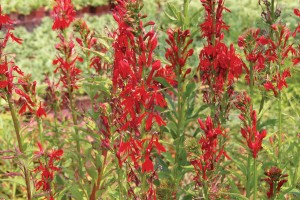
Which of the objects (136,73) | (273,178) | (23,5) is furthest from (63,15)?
(23,5)

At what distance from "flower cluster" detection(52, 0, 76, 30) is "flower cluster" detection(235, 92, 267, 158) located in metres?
1.05

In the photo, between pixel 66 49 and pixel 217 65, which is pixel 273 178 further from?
pixel 66 49

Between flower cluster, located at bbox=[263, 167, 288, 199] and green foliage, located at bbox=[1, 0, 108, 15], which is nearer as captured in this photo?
flower cluster, located at bbox=[263, 167, 288, 199]

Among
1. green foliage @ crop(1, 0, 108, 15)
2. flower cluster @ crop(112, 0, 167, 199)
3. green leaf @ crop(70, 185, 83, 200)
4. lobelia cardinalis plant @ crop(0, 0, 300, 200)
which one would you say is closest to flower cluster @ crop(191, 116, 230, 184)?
lobelia cardinalis plant @ crop(0, 0, 300, 200)

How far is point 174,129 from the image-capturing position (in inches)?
95.6

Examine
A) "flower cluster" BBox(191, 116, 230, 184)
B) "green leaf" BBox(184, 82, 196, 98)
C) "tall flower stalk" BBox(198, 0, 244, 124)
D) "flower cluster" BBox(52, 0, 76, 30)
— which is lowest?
"flower cluster" BBox(191, 116, 230, 184)

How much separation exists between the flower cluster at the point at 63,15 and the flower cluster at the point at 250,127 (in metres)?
1.05

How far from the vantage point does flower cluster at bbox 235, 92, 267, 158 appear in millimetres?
1860

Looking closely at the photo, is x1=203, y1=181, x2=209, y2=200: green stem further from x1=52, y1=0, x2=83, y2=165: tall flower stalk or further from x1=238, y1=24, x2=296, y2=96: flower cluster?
x1=52, y1=0, x2=83, y2=165: tall flower stalk

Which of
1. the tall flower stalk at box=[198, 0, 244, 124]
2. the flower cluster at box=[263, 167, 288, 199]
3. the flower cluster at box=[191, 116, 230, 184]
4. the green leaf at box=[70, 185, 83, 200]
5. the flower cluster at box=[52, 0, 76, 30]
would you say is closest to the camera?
the flower cluster at box=[191, 116, 230, 184]

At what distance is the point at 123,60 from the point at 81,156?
0.97 m

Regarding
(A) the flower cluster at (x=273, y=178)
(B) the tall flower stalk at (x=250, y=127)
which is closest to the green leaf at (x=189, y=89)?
(B) the tall flower stalk at (x=250, y=127)

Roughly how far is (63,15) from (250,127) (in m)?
1.18

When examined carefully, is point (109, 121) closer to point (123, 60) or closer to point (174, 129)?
point (123, 60)
